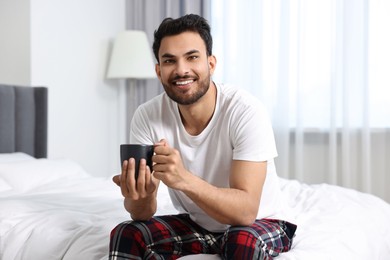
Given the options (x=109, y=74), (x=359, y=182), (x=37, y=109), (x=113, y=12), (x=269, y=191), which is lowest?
(x=359, y=182)

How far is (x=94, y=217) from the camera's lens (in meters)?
2.01

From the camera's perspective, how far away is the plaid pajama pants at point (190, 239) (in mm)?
1337

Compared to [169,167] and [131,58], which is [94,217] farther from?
[131,58]

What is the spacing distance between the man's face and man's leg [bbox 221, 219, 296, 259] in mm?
423

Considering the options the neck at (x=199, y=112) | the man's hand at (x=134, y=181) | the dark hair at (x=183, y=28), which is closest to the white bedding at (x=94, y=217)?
the man's hand at (x=134, y=181)

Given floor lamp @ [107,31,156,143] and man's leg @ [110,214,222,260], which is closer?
man's leg @ [110,214,222,260]

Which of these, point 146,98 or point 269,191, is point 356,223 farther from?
point 146,98

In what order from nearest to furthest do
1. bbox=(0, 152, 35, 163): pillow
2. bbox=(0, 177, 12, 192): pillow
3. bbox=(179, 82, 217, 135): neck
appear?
bbox=(179, 82, 217, 135): neck
bbox=(0, 177, 12, 192): pillow
bbox=(0, 152, 35, 163): pillow

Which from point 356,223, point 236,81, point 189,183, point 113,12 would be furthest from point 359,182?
point 189,183

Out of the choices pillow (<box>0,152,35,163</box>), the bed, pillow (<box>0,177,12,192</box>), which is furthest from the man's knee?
pillow (<box>0,152,35,163</box>)

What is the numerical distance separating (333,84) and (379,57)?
0.35 metres

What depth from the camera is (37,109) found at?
3.50 m

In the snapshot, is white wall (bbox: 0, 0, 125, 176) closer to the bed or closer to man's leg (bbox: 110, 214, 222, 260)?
the bed

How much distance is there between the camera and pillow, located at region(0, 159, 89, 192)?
2.64 meters
